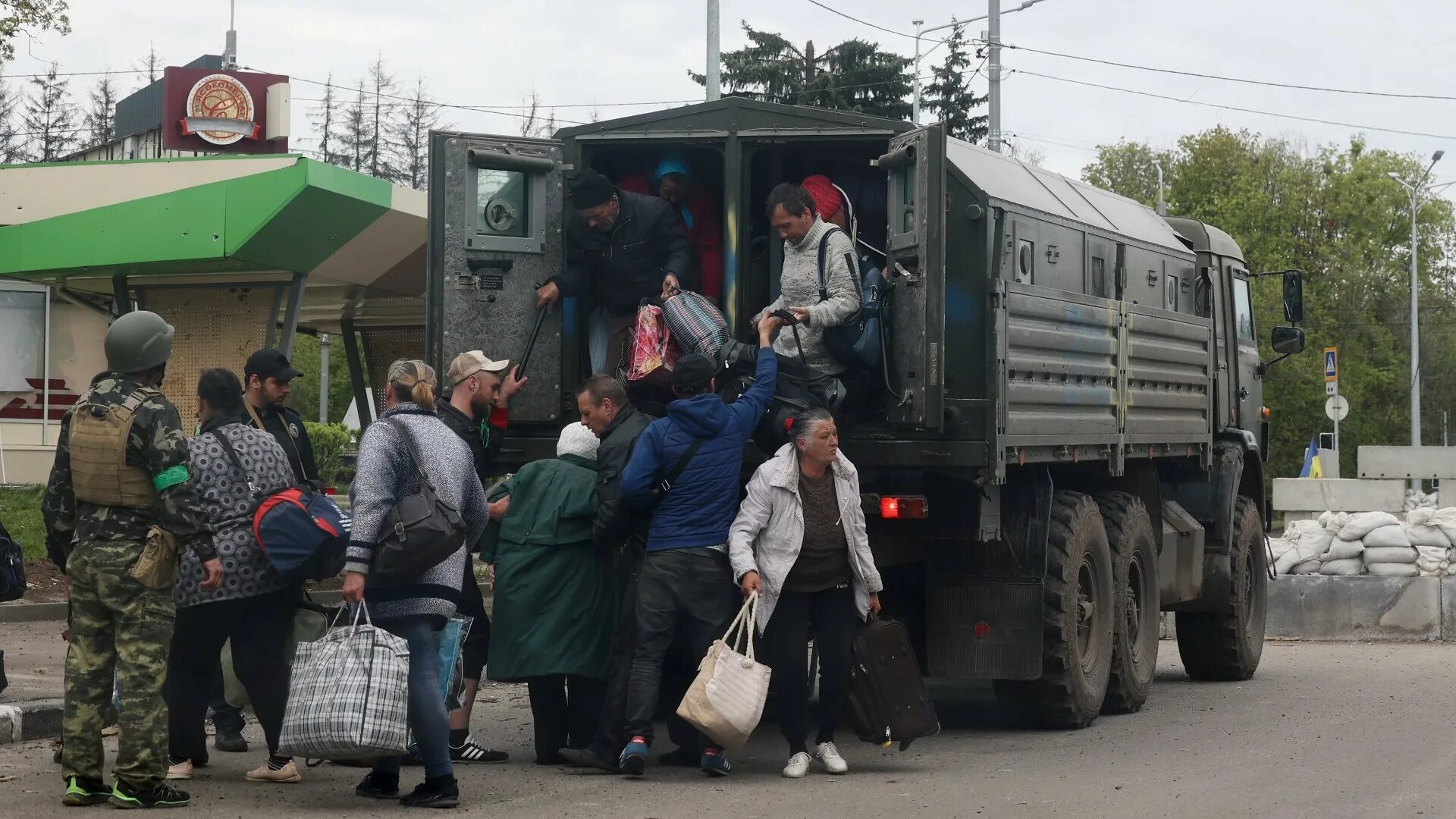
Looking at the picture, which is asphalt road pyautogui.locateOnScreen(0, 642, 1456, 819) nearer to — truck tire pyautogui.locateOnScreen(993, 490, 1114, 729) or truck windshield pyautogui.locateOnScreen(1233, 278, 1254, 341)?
truck tire pyautogui.locateOnScreen(993, 490, 1114, 729)

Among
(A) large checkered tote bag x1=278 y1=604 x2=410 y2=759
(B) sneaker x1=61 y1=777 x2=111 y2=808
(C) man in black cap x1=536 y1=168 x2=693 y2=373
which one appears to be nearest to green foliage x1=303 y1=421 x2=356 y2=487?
(C) man in black cap x1=536 y1=168 x2=693 y2=373

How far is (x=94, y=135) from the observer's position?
237 ft

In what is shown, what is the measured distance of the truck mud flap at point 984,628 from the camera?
358 inches

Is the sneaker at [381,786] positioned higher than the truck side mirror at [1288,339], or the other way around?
the truck side mirror at [1288,339]

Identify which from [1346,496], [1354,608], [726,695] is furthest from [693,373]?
[1346,496]

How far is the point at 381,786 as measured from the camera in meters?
7.07

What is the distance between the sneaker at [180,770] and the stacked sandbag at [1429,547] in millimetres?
13224

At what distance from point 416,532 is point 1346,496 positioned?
25.7 meters

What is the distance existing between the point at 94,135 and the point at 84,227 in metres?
59.6

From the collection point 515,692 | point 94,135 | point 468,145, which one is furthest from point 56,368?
point 94,135

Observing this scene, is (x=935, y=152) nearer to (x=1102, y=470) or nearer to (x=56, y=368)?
(x=1102, y=470)

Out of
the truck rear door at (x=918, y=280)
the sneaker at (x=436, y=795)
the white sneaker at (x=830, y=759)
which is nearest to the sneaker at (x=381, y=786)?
the sneaker at (x=436, y=795)

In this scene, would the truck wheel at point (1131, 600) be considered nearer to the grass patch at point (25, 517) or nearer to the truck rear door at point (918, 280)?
the truck rear door at point (918, 280)

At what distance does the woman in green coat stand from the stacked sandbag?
1172 centimetres
